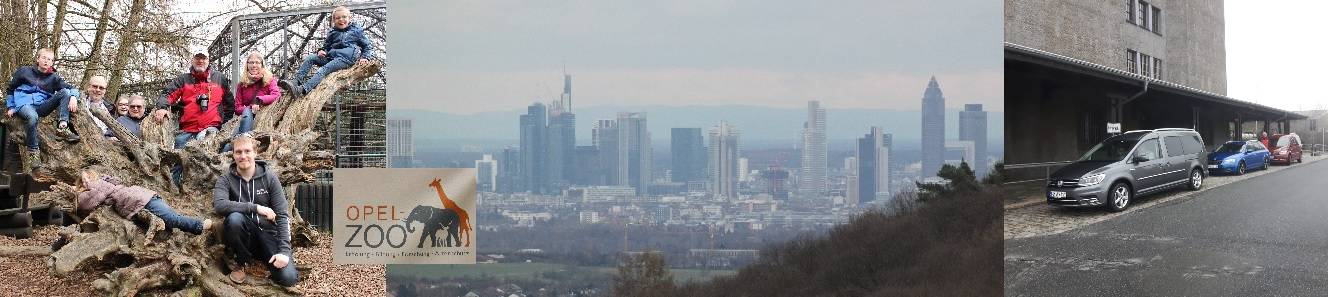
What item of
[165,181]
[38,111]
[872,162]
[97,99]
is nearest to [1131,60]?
[872,162]

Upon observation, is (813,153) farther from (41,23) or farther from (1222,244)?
(41,23)

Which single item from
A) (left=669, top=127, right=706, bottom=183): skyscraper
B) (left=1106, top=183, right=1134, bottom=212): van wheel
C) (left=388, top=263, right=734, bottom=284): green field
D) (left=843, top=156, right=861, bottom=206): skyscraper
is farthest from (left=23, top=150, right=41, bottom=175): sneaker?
(left=1106, top=183, right=1134, bottom=212): van wheel

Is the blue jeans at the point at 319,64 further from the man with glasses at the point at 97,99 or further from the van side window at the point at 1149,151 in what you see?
the van side window at the point at 1149,151

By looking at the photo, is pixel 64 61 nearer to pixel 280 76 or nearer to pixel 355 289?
pixel 280 76

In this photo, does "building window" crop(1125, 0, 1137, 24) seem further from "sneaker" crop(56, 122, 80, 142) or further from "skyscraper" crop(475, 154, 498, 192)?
"sneaker" crop(56, 122, 80, 142)

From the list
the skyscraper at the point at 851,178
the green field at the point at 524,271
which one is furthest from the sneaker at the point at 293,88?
the skyscraper at the point at 851,178
